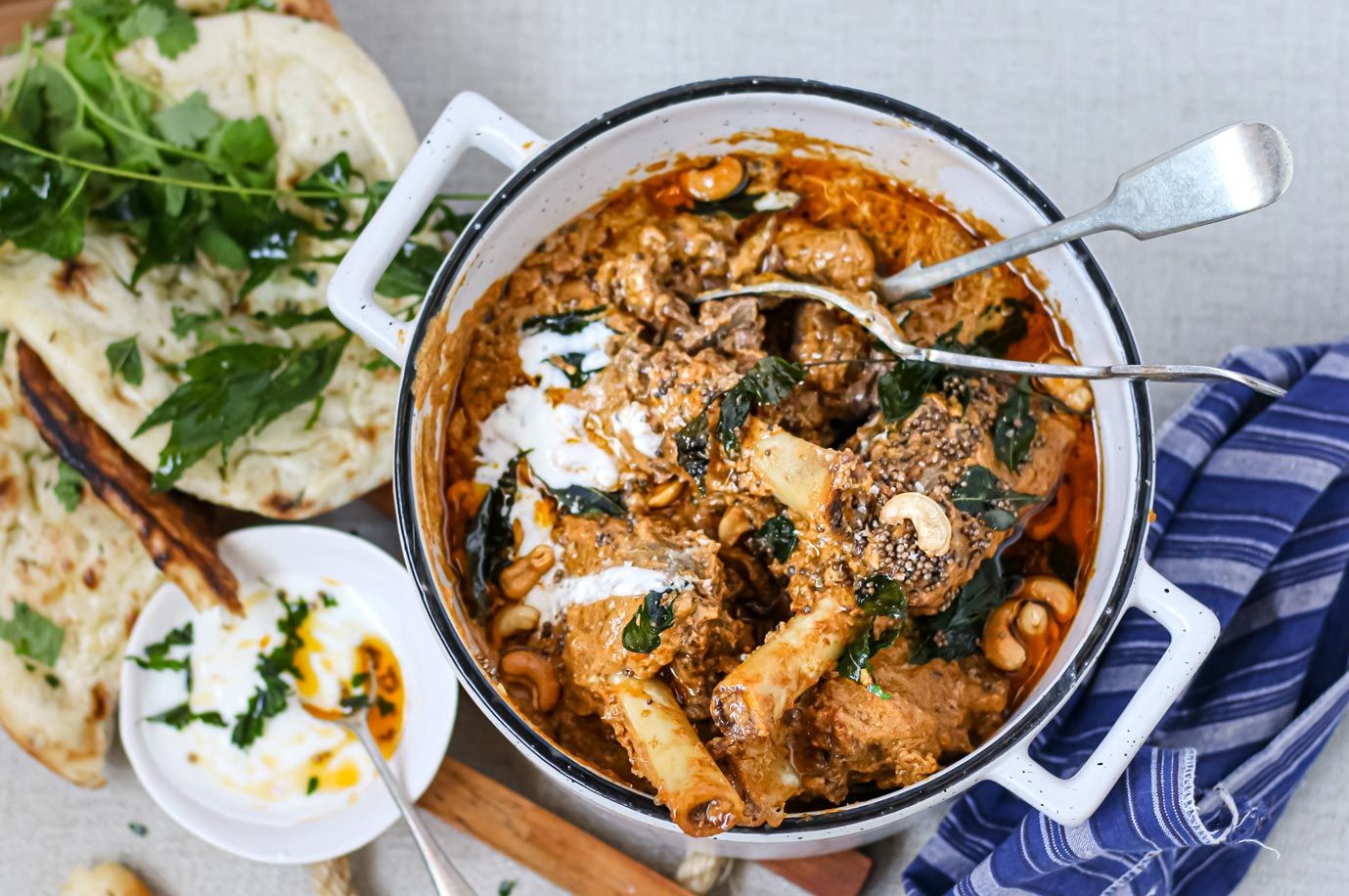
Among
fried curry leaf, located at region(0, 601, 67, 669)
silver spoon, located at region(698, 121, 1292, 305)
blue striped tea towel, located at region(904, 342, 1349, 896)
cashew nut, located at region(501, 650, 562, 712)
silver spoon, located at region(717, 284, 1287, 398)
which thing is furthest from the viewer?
fried curry leaf, located at region(0, 601, 67, 669)

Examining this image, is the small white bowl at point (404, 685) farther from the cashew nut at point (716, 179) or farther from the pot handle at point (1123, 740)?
the pot handle at point (1123, 740)

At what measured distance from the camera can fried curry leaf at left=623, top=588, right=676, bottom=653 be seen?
2029 mm

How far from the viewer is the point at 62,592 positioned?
2.82 metres

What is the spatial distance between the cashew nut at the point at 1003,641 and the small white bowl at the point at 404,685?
131cm

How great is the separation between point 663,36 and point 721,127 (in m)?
0.88

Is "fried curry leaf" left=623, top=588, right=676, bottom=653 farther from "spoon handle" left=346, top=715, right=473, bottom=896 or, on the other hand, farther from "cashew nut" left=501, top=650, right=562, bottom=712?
"spoon handle" left=346, top=715, right=473, bottom=896

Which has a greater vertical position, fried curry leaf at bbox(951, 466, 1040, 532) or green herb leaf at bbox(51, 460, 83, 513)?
fried curry leaf at bbox(951, 466, 1040, 532)

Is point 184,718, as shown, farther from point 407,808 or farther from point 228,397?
point 228,397

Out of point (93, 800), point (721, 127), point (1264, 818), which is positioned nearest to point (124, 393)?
point (93, 800)

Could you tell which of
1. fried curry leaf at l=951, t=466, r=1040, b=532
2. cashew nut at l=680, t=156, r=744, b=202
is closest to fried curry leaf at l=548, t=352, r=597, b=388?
cashew nut at l=680, t=156, r=744, b=202

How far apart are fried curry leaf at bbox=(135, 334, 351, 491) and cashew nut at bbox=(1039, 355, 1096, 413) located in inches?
64.3

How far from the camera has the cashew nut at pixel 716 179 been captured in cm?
241

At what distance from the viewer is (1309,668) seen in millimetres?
2707

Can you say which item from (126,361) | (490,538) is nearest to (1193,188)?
(490,538)
